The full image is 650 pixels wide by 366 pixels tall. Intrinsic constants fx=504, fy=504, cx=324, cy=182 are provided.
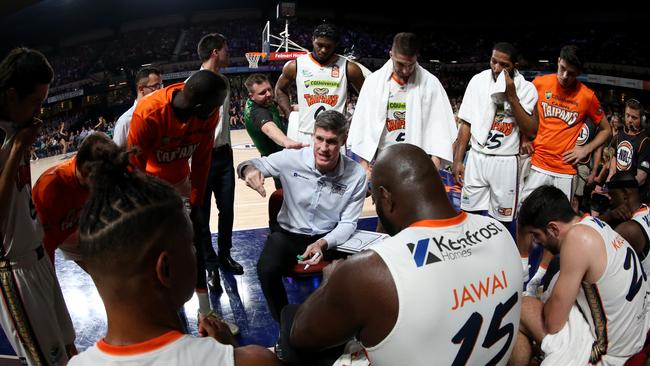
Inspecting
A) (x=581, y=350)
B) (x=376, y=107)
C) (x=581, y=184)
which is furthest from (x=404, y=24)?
(x=581, y=350)

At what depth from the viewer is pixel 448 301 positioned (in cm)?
166

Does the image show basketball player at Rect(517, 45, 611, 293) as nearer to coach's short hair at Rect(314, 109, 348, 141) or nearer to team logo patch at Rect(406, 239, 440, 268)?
coach's short hair at Rect(314, 109, 348, 141)

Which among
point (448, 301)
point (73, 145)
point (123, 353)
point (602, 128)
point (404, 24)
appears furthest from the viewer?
point (404, 24)

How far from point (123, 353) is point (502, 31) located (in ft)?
99.3

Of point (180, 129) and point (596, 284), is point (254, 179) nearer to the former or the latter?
point (180, 129)

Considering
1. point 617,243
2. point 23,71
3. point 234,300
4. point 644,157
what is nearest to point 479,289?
point 617,243

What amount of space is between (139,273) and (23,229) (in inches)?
58.5

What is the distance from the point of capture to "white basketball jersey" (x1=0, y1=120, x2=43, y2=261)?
2188 millimetres

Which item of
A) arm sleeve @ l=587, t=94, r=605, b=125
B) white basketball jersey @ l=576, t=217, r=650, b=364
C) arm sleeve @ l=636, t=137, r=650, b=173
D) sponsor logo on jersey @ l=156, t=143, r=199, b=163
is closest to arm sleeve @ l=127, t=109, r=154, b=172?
sponsor logo on jersey @ l=156, t=143, r=199, b=163

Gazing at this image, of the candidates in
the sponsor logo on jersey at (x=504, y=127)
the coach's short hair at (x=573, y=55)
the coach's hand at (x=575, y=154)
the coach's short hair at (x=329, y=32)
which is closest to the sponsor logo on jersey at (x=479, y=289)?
the sponsor logo on jersey at (x=504, y=127)

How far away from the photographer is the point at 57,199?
2.60m

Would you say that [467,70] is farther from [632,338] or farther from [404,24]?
[632,338]

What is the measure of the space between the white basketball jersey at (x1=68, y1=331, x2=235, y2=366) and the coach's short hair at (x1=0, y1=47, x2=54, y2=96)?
1.51 m

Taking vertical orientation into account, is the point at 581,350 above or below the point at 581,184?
above
